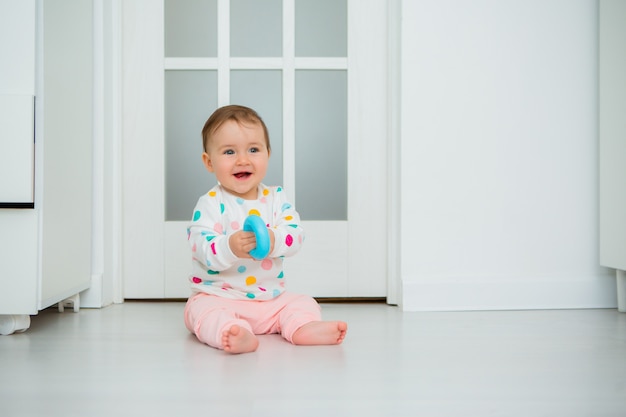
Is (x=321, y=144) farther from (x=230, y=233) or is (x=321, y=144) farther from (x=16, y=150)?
(x=16, y=150)

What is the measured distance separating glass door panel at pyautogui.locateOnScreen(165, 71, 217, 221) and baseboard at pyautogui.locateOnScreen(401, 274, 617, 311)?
0.62 meters

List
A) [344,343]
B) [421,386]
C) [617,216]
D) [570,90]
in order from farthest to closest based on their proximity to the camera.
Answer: [570,90]
[617,216]
[344,343]
[421,386]

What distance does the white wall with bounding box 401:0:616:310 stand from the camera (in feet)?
5.37

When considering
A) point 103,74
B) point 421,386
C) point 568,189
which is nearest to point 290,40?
point 103,74

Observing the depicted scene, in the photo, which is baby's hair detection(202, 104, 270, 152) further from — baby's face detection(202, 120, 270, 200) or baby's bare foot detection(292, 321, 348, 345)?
baby's bare foot detection(292, 321, 348, 345)

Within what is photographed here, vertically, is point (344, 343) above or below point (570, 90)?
below

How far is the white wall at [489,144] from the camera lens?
1638 millimetres

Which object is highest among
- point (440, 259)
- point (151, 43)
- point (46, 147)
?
point (151, 43)

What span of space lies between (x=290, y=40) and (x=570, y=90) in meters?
0.75

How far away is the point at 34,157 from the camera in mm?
1238

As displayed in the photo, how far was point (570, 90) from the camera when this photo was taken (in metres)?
1.66

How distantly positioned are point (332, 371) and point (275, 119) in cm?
88

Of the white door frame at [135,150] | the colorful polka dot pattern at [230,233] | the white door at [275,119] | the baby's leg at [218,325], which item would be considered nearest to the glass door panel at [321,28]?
the white door at [275,119]

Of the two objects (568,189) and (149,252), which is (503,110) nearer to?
(568,189)
